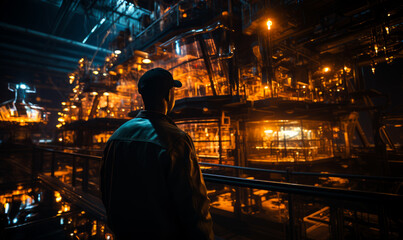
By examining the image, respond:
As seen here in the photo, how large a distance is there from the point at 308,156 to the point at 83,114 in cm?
2635

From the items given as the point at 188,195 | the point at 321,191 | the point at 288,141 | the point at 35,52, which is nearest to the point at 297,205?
the point at 321,191

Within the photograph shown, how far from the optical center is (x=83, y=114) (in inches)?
1025

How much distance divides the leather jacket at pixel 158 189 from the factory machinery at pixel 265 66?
8.74m

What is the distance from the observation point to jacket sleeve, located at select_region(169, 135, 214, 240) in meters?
1.19

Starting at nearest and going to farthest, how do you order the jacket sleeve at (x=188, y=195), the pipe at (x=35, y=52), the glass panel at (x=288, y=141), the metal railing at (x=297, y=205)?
the jacket sleeve at (x=188, y=195) → the metal railing at (x=297, y=205) → the glass panel at (x=288, y=141) → the pipe at (x=35, y=52)

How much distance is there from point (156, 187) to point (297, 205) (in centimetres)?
633

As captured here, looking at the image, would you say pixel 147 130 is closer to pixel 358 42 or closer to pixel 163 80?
pixel 163 80

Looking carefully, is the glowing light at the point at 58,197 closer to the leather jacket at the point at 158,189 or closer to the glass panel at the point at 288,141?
the leather jacket at the point at 158,189

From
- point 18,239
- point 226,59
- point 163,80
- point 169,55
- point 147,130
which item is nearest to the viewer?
point 147,130

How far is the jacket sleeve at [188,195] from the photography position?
1192mm

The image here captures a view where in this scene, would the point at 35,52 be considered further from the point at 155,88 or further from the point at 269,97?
the point at 155,88

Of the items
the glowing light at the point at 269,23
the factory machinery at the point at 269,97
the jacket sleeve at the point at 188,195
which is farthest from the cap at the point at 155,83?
the glowing light at the point at 269,23

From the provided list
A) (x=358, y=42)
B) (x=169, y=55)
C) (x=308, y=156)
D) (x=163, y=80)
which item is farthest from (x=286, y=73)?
(x=163, y=80)

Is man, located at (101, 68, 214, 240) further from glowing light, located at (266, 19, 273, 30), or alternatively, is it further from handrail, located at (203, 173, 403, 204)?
glowing light, located at (266, 19, 273, 30)
